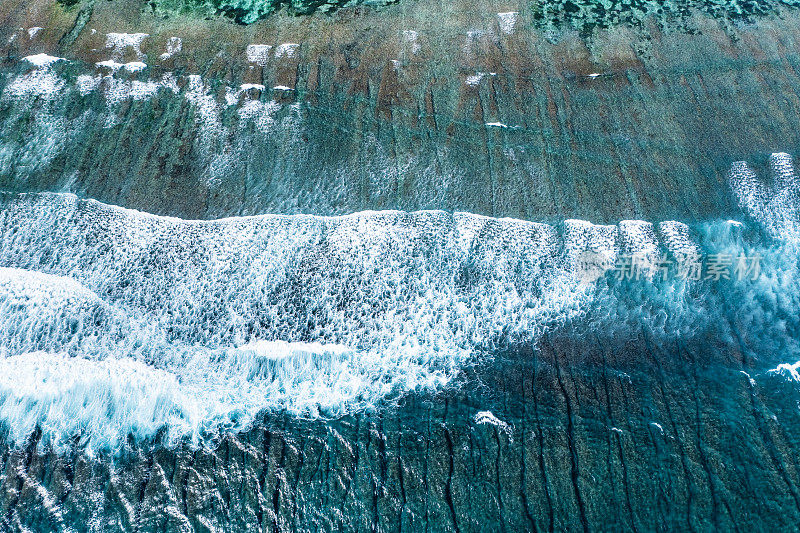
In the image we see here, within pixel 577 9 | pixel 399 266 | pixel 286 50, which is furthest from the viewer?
pixel 577 9

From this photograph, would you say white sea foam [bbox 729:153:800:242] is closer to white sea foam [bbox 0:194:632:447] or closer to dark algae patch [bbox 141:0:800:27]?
white sea foam [bbox 0:194:632:447]

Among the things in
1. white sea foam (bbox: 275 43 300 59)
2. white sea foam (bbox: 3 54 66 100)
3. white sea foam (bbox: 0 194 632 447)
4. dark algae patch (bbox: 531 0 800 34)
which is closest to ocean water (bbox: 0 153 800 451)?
white sea foam (bbox: 0 194 632 447)

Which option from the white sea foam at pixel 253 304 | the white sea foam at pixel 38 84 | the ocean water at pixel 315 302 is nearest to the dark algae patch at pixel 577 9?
the white sea foam at pixel 38 84

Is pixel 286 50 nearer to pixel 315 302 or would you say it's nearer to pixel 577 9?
pixel 315 302

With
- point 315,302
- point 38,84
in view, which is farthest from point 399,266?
point 38,84

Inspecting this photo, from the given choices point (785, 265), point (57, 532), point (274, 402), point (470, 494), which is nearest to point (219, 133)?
point (274, 402)

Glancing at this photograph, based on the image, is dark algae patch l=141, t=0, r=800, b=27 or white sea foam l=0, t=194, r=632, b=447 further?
dark algae patch l=141, t=0, r=800, b=27

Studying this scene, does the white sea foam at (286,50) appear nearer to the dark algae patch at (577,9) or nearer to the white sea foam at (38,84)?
the dark algae patch at (577,9)

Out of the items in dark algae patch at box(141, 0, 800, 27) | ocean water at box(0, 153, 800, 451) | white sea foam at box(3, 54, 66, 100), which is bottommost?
ocean water at box(0, 153, 800, 451)

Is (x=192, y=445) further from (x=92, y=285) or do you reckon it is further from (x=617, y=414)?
(x=617, y=414)
